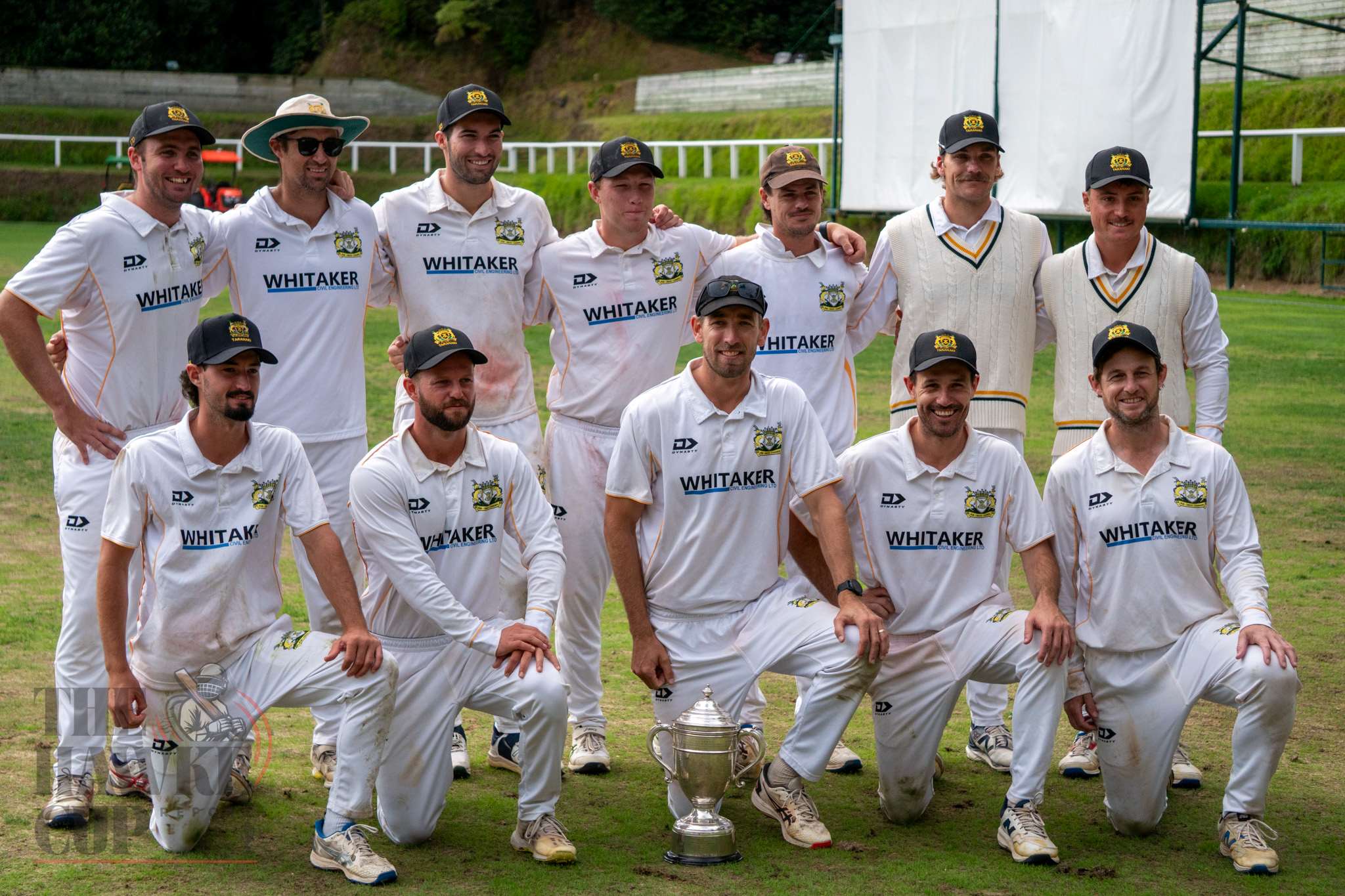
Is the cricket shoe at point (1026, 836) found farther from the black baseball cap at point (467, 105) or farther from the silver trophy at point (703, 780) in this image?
the black baseball cap at point (467, 105)

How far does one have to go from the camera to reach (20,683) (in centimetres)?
722

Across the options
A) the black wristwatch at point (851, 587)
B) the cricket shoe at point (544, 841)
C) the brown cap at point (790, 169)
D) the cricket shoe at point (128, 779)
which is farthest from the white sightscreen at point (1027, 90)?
the cricket shoe at point (128, 779)

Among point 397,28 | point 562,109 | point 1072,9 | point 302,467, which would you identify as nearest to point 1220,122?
point 1072,9

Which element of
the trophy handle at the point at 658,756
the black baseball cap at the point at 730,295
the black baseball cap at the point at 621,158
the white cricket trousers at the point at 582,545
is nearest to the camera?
the trophy handle at the point at 658,756

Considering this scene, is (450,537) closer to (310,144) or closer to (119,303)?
(119,303)

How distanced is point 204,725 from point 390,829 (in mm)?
791

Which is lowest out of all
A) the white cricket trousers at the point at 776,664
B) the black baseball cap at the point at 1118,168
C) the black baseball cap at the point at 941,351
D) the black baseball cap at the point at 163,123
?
the white cricket trousers at the point at 776,664

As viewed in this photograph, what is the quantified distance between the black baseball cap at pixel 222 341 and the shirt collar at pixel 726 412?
64.4 inches

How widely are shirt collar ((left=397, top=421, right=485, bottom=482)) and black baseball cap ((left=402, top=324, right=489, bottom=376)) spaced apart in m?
0.26

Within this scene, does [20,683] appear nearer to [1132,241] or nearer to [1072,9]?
[1132,241]

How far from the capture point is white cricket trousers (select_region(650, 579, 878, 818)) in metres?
5.76

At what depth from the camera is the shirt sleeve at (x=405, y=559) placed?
5688mm

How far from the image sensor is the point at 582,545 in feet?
22.9

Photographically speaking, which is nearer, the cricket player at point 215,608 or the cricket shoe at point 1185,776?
the cricket player at point 215,608
